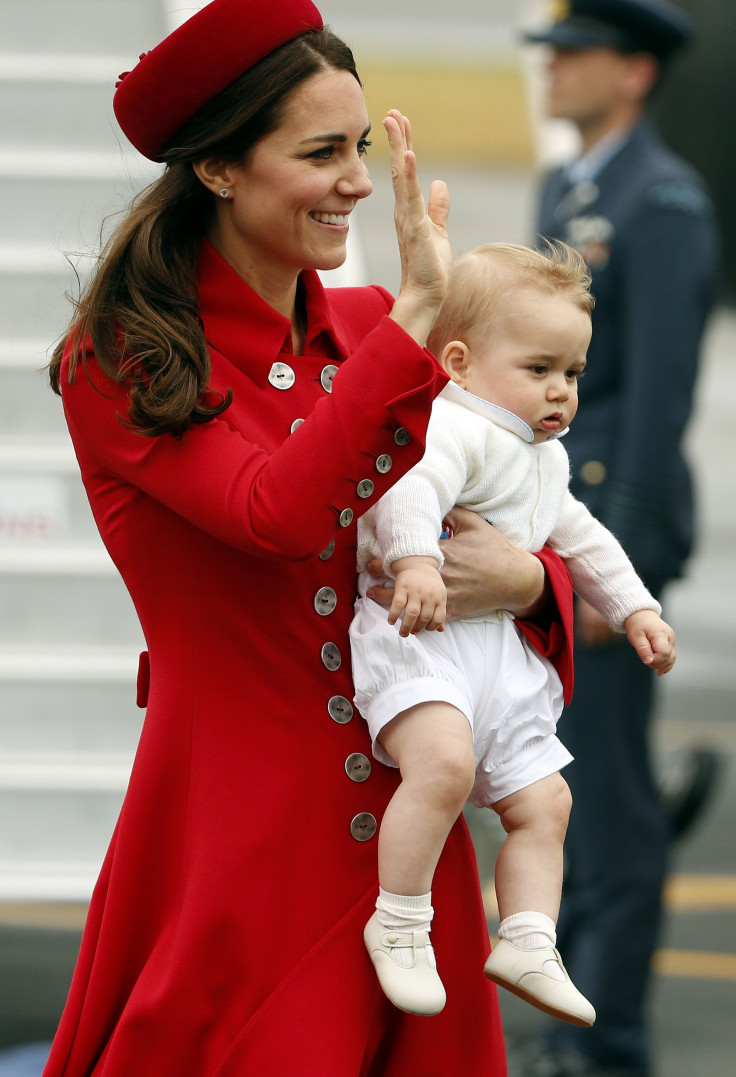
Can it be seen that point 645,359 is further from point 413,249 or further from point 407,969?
point 407,969

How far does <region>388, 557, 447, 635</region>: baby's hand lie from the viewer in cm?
Result: 194

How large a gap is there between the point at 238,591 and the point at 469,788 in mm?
379

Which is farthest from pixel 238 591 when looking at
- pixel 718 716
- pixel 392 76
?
pixel 392 76

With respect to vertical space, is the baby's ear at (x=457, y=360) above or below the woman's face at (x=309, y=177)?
below

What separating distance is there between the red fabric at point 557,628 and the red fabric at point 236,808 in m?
0.27

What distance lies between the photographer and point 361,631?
2.12 meters

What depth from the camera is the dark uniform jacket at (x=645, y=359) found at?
3.89 m

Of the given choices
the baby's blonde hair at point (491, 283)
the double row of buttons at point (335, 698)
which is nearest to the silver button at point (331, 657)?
the double row of buttons at point (335, 698)

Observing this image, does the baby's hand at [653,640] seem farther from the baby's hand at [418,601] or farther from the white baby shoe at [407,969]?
the white baby shoe at [407,969]

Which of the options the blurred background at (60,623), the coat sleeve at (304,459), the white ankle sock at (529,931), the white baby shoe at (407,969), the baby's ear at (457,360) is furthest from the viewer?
the blurred background at (60,623)

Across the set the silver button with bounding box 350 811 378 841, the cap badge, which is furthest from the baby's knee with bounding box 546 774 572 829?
the cap badge

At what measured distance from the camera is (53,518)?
3.88 metres

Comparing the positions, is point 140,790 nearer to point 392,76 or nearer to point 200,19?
point 200,19

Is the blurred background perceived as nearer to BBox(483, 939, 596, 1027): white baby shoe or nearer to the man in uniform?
the man in uniform
